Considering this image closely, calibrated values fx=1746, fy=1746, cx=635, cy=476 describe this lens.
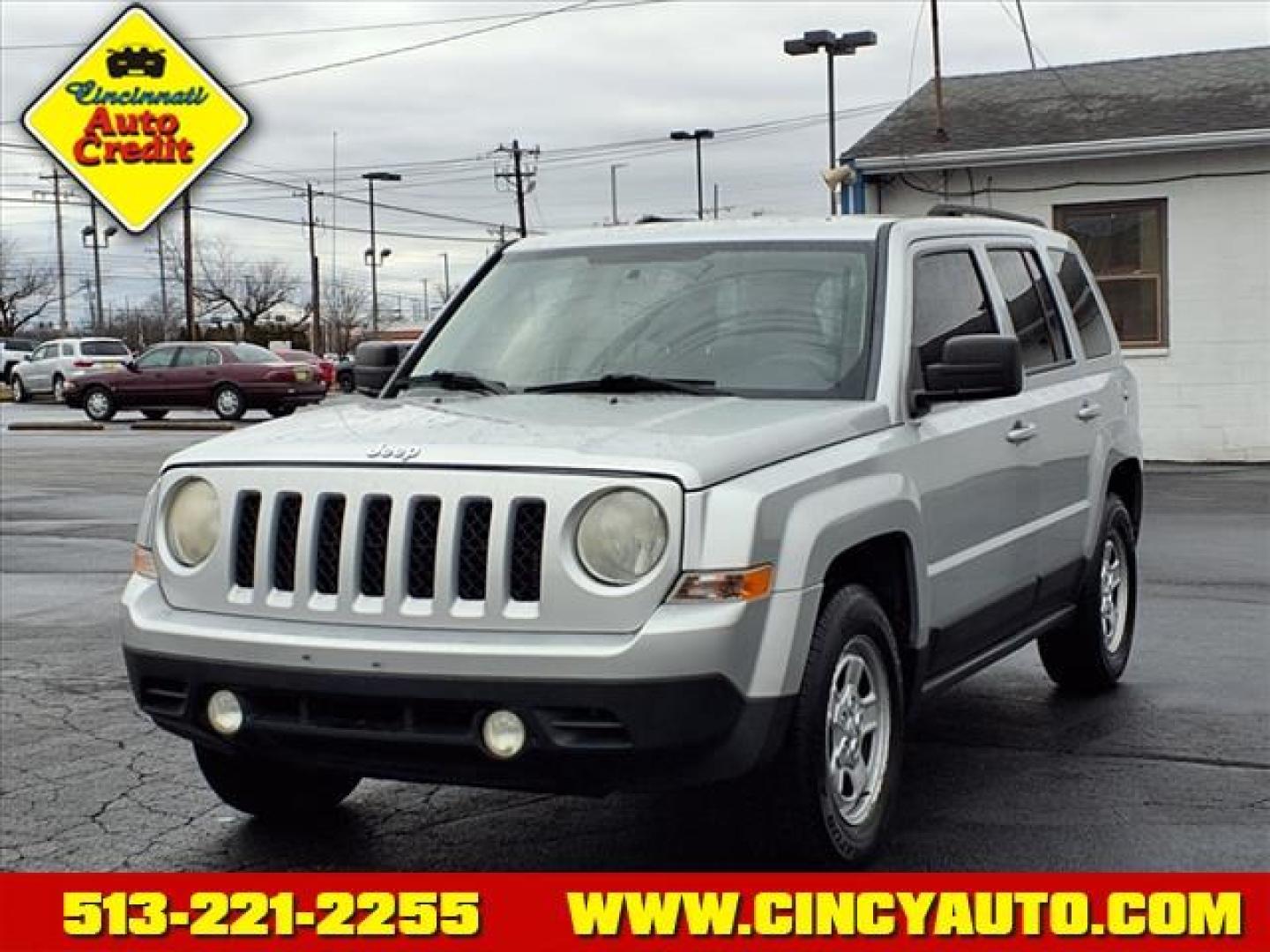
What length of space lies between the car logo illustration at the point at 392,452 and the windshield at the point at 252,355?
29271mm

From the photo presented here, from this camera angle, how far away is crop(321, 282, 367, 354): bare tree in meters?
114

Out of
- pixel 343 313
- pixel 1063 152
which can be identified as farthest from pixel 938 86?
pixel 343 313

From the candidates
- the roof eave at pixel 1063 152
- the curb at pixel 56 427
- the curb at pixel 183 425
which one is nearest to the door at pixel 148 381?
the curb at pixel 183 425

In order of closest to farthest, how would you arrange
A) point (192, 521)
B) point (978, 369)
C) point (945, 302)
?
1. point (192, 521)
2. point (978, 369)
3. point (945, 302)

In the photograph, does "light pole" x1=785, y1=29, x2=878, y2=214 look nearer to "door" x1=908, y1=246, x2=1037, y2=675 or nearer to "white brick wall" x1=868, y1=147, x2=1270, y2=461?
"white brick wall" x1=868, y1=147, x2=1270, y2=461

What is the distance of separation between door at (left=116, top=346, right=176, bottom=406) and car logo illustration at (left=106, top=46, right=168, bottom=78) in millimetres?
15933

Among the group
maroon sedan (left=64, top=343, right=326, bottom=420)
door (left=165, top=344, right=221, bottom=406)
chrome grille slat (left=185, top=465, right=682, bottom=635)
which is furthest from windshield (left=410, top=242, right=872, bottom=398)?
door (left=165, top=344, right=221, bottom=406)

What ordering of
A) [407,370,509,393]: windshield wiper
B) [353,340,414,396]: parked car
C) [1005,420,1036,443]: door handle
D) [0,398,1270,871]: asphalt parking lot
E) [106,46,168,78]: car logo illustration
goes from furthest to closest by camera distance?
[106,46,168,78]: car logo illustration
[353,340,414,396]: parked car
[1005,420,1036,443]: door handle
[407,370,509,393]: windshield wiper
[0,398,1270,871]: asphalt parking lot

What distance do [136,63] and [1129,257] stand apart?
10.8m

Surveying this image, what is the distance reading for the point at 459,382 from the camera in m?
5.77

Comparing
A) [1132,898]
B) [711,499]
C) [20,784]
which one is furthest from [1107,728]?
[20,784]

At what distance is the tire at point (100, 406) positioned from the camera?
115 ft

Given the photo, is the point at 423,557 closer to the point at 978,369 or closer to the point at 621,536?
the point at 621,536

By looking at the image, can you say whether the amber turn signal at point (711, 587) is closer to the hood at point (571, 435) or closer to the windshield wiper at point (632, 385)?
the hood at point (571, 435)
